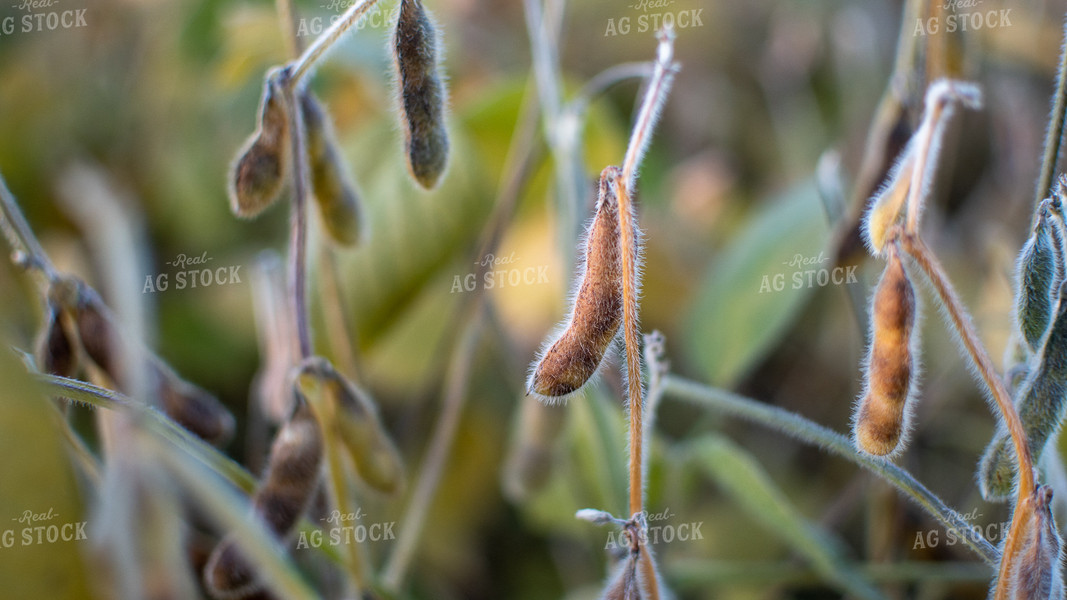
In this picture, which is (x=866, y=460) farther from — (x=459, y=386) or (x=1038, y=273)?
(x=459, y=386)

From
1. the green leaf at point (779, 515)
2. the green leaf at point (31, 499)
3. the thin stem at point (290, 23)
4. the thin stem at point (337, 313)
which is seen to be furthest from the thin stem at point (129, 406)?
the green leaf at point (779, 515)

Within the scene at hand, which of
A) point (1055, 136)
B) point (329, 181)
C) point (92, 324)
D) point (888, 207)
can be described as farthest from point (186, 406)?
point (1055, 136)

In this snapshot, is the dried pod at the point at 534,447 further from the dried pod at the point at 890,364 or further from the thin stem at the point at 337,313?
the dried pod at the point at 890,364

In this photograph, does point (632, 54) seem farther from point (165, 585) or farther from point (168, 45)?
point (165, 585)

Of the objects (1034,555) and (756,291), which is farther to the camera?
(756,291)

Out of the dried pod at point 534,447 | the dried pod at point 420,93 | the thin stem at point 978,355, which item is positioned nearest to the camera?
the thin stem at point 978,355

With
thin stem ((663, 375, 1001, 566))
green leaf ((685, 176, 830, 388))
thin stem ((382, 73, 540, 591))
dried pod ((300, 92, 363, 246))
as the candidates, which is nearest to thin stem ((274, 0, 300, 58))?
dried pod ((300, 92, 363, 246))
